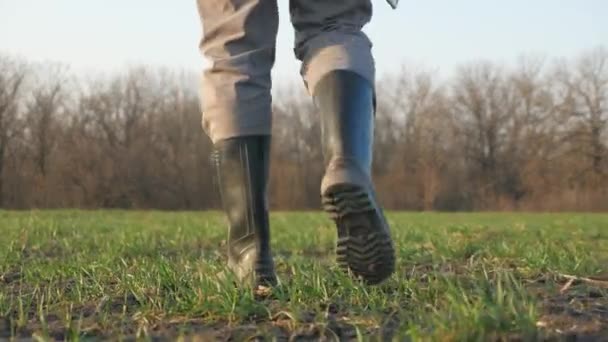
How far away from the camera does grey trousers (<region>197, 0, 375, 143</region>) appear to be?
1.97m

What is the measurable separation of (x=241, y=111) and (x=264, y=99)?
0.08 m

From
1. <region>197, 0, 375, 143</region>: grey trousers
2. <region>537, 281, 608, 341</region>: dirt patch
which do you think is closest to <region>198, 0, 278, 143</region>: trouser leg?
<region>197, 0, 375, 143</region>: grey trousers

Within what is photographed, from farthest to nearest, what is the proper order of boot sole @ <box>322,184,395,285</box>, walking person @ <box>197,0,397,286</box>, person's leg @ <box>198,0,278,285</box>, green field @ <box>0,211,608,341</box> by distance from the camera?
person's leg @ <box>198,0,278,285</box> → walking person @ <box>197,0,397,286</box> → boot sole @ <box>322,184,395,285</box> → green field @ <box>0,211,608,341</box>

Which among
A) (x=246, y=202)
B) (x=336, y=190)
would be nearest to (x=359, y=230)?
(x=336, y=190)

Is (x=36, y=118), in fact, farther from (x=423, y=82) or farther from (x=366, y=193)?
(x=366, y=193)

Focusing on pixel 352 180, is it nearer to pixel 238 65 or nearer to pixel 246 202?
pixel 246 202

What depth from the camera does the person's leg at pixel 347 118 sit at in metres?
1.71

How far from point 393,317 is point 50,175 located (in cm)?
4367

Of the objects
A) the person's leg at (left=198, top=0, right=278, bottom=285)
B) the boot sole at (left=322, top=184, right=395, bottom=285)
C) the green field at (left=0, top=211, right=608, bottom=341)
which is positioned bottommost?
the green field at (left=0, top=211, right=608, bottom=341)

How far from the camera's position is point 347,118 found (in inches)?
71.2

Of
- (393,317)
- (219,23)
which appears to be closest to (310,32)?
(219,23)

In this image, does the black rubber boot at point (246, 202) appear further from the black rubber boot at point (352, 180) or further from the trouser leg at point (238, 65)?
the black rubber boot at point (352, 180)

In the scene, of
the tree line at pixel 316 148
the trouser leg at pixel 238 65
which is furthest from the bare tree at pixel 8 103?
the trouser leg at pixel 238 65

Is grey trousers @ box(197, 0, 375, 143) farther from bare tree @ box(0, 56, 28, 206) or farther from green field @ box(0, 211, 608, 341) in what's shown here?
bare tree @ box(0, 56, 28, 206)
